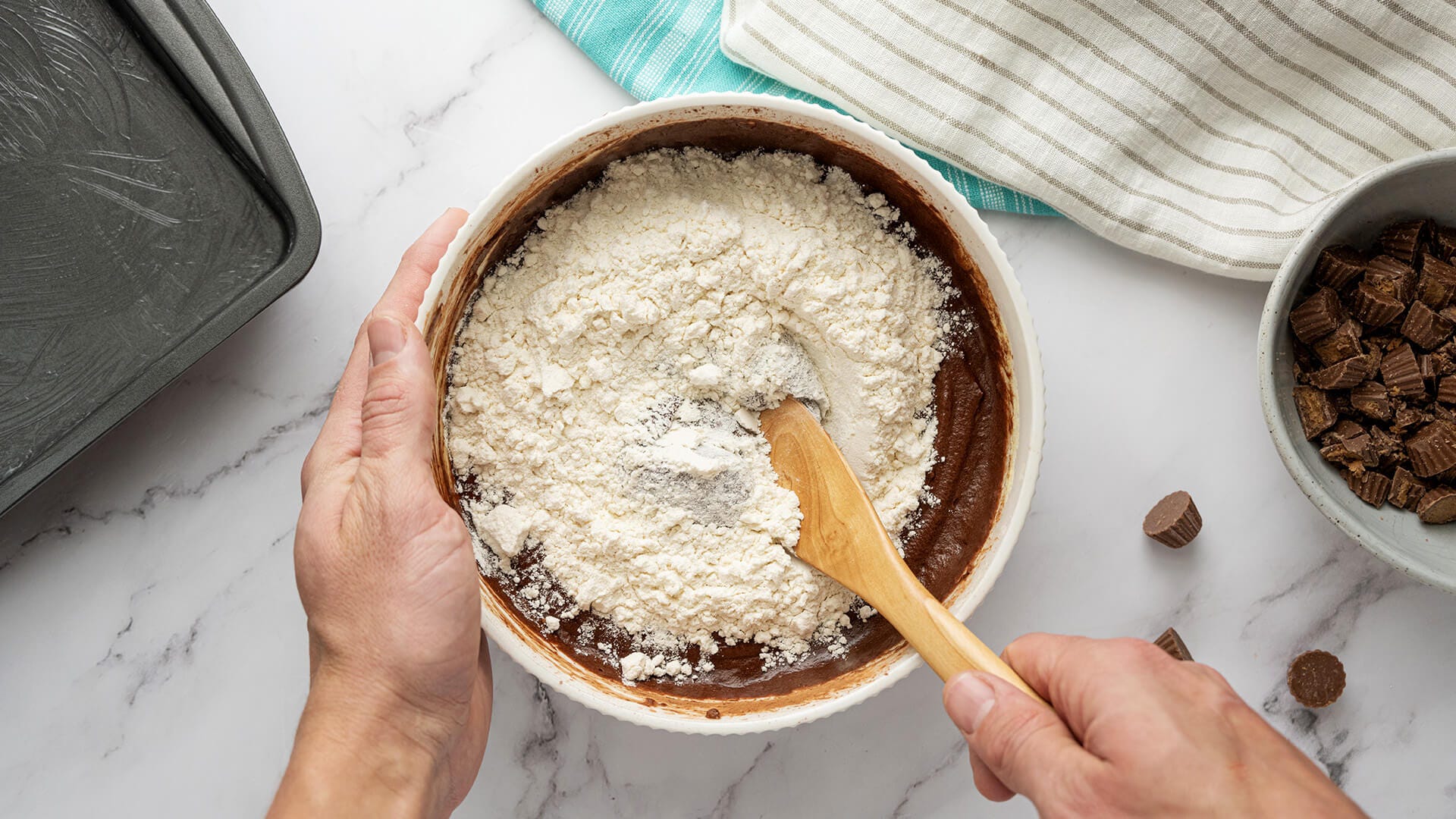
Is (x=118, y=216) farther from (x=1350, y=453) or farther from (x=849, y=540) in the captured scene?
(x=1350, y=453)

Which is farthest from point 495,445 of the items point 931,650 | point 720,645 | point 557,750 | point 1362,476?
point 1362,476

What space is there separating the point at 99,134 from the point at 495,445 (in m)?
0.76

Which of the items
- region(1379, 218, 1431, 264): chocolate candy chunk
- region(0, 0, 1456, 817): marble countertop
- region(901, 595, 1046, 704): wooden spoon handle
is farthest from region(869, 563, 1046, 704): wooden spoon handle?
region(1379, 218, 1431, 264): chocolate candy chunk

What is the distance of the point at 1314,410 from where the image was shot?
1.35 meters

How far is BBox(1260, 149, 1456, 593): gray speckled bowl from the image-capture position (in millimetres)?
1279

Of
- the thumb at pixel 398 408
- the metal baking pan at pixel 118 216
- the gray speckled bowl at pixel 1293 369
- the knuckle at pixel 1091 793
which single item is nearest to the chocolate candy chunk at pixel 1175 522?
the gray speckled bowl at pixel 1293 369

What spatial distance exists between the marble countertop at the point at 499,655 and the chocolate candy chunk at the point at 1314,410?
0.41 ft

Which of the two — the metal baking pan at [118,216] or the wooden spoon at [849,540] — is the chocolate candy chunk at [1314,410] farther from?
the metal baking pan at [118,216]

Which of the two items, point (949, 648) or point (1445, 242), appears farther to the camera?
point (1445, 242)

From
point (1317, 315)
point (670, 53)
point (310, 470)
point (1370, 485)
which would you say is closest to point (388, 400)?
point (310, 470)

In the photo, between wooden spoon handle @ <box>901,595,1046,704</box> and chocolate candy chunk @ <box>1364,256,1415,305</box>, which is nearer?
wooden spoon handle @ <box>901,595,1046,704</box>

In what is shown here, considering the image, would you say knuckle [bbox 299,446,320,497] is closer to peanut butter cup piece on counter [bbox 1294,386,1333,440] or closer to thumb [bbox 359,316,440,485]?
thumb [bbox 359,316,440,485]

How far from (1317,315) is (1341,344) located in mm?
58

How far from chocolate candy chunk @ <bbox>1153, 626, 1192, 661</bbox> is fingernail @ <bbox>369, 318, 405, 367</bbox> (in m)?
1.17
